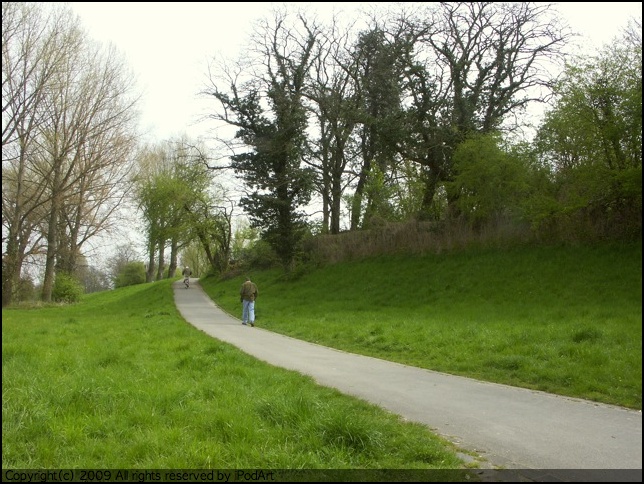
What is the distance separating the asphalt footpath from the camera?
4.50 m

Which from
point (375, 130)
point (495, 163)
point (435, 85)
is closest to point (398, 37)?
point (435, 85)

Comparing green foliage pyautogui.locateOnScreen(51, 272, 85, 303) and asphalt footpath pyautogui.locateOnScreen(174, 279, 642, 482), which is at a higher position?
green foliage pyautogui.locateOnScreen(51, 272, 85, 303)

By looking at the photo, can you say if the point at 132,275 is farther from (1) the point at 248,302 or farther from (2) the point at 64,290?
(1) the point at 248,302

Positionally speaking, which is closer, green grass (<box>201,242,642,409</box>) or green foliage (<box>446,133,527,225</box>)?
green grass (<box>201,242,642,409</box>)

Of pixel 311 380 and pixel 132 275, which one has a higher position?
pixel 132 275

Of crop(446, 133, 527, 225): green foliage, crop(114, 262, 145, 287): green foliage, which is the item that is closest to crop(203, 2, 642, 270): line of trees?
crop(446, 133, 527, 225): green foliage

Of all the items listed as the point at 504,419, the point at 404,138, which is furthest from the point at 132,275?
the point at 504,419

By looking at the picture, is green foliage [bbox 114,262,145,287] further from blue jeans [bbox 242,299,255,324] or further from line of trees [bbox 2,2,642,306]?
blue jeans [bbox 242,299,255,324]

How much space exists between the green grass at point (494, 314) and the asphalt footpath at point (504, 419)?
2.72ft

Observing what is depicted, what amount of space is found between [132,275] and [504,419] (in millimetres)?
58106

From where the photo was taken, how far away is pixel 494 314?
15.3 meters

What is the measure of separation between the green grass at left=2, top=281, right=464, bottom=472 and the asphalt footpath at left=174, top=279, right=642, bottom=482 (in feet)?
1.44

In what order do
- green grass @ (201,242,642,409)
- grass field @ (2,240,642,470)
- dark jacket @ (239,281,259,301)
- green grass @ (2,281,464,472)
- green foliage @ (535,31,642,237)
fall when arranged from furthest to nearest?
dark jacket @ (239,281,259,301) → green foliage @ (535,31,642,237) → green grass @ (201,242,642,409) → grass field @ (2,240,642,470) → green grass @ (2,281,464,472)

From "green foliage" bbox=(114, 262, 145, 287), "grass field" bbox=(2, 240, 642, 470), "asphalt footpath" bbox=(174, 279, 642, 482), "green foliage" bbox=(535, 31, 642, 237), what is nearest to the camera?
"asphalt footpath" bbox=(174, 279, 642, 482)
